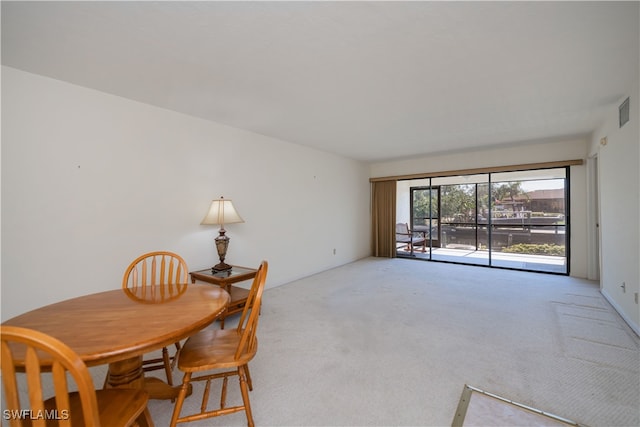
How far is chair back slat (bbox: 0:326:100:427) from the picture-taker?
0.81m

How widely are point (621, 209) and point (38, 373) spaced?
183 inches

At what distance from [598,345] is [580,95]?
2.44 meters

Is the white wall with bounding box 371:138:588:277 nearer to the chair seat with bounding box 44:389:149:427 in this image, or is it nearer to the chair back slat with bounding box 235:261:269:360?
the chair back slat with bounding box 235:261:269:360

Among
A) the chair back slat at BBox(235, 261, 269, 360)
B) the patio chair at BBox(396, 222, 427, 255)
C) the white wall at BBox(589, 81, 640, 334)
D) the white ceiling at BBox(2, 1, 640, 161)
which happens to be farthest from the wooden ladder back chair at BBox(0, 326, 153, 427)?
the patio chair at BBox(396, 222, 427, 255)

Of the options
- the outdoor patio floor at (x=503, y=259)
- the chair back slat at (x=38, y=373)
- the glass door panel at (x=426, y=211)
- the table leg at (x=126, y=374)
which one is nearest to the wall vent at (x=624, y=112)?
the outdoor patio floor at (x=503, y=259)

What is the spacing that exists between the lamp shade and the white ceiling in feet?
3.54

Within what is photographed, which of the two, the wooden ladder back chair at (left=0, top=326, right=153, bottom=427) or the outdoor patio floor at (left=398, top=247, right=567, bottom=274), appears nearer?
the wooden ladder back chair at (left=0, top=326, right=153, bottom=427)

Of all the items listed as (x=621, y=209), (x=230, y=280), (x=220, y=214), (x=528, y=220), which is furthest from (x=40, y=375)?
(x=528, y=220)

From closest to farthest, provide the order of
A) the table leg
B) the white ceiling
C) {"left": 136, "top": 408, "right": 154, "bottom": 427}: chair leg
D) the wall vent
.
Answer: {"left": 136, "top": 408, "right": 154, "bottom": 427}: chair leg
the table leg
the white ceiling
the wall vent

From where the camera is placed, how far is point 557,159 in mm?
4859

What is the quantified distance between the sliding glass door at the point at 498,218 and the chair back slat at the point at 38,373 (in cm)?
646

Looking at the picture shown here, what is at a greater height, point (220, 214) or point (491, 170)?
point (491, 170)

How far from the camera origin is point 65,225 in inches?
96.5

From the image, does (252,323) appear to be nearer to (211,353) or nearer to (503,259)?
(211,353)
